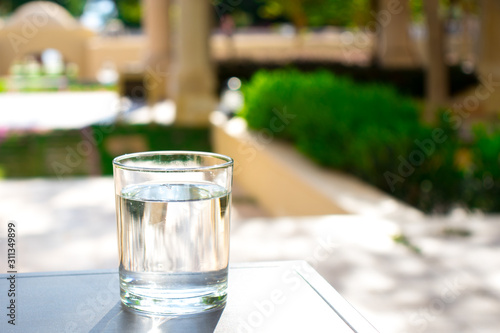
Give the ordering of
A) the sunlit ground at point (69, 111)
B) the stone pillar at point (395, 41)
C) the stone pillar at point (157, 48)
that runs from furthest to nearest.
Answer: the stone pillar at point (157, 48)
the stone pillar at point (395, 41)
the sunlit ground at point (69, 111)

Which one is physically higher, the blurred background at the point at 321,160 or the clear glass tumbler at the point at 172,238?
the clear glass tumbler at the point at 172,238

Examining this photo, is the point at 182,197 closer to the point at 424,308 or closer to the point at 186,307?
the point at 186,307

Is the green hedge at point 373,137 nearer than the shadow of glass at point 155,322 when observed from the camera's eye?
No

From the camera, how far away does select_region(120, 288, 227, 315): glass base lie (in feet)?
3.43

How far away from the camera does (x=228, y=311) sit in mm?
1063

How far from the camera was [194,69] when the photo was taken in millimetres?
12000

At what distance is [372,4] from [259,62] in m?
3.24

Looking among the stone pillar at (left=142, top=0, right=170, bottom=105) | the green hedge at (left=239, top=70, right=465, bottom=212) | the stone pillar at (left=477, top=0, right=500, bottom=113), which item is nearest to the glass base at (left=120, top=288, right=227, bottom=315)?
the green hedge at (left=239, top=70, right=465, bottom=212)

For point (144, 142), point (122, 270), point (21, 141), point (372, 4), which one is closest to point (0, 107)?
point (21, 141)

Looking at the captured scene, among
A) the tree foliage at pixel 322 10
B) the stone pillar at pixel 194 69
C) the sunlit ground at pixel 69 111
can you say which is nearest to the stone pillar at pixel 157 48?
the sunlit ground at pixel 69 111

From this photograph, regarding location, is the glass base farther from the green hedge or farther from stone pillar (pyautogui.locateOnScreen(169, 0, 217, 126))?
stone pillar (pyautogui.locateOnScreen(169, 0, 217, 126))

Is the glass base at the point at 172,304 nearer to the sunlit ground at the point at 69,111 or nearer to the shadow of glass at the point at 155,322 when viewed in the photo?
the shadow of glass at the point at 155,322

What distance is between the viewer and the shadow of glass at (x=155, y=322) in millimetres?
982

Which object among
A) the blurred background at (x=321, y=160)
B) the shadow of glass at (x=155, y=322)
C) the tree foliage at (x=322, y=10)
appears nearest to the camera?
the shadow of glass at (x=155, y=322)
